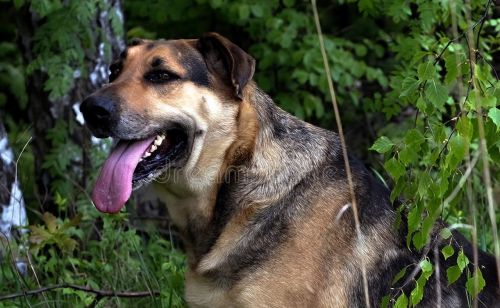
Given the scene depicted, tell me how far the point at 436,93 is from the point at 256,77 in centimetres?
432

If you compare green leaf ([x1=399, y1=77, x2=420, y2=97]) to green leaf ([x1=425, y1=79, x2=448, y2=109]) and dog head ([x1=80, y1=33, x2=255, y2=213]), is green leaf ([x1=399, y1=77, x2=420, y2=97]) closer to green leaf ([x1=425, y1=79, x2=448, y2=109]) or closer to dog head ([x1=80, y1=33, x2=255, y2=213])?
green leaf ([x1=425, y1=79, x2=448, y2=109])

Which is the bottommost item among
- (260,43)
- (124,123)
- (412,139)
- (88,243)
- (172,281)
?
(88,243)

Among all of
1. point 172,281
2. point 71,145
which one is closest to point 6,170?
point 71,145

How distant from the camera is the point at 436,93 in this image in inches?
136

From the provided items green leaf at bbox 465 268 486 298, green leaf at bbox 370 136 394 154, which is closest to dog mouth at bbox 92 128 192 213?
green leaf at bbox 370 136 394 154

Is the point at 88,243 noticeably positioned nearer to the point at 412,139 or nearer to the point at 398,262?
the point at 398,262

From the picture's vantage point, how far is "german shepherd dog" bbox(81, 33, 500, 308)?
409 centimetres

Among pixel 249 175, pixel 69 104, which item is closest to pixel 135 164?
pixel 249 175

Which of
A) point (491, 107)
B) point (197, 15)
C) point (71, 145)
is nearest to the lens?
point (491, 107)

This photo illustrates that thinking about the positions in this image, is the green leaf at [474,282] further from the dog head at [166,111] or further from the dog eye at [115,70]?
the dog eye at [115,70]

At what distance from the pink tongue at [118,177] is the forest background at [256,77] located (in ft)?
2.22

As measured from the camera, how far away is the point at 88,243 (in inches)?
233

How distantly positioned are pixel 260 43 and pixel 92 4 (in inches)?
79.5

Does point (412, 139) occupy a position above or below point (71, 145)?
above
